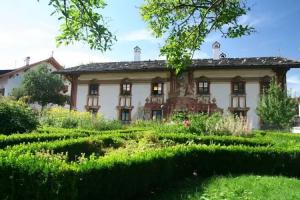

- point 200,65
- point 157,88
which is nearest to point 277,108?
point 200,65

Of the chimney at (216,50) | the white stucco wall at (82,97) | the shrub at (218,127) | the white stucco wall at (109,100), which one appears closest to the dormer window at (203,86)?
the chimney at (216,50)

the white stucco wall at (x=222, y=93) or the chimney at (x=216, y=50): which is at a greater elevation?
the chimney at (x=216, y=50)

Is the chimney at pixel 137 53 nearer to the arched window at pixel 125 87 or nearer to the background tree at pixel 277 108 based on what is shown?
the arched window at pixel 125 87

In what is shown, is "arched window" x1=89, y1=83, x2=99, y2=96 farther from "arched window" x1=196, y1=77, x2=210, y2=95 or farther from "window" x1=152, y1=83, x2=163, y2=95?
"arched window" x1=196, y1=77, x2=210, y2=95

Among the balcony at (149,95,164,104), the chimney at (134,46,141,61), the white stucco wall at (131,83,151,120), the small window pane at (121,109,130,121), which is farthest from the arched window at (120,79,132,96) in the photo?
the chimney at (134,46,141,61)

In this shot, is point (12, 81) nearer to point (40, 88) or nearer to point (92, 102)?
point (40, 88)

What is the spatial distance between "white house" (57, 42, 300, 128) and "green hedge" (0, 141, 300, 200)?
68.0 feet

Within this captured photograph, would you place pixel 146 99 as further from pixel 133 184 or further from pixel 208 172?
pixel 133 184

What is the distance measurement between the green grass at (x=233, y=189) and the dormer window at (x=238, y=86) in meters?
23.8

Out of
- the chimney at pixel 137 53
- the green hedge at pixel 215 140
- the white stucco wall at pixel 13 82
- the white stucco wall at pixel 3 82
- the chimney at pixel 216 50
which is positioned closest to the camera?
the green hedge at pixel 215 140

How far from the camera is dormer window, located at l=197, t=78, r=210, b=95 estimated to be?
3397 cm

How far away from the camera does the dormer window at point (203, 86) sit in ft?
111

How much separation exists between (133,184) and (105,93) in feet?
97.6

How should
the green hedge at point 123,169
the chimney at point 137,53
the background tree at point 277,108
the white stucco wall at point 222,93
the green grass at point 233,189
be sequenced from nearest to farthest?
1. the green hedge at point 123,169
2. the green grass at point 233,189
3. the background tree at point 277,108
4. the white stucco wall at point 222,93
5. the chimney at point 137,53
